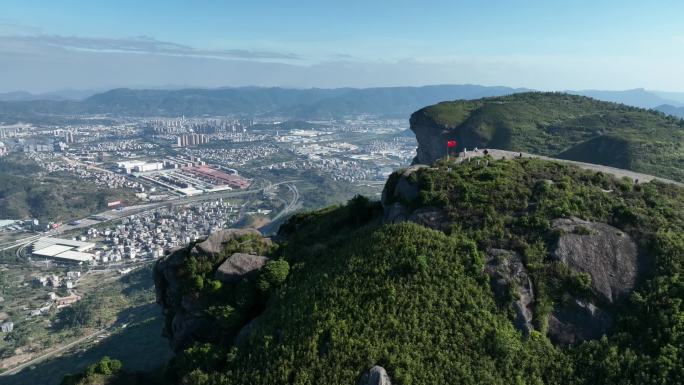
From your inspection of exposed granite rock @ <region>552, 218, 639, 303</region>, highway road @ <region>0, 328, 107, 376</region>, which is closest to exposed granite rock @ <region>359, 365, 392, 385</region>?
exposed granite rock @ <region>552, 218, 639, 303</region>

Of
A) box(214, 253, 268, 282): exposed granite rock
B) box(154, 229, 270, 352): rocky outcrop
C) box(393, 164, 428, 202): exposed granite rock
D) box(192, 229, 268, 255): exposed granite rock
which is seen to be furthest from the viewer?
box(393, 164, 428, 202): exposed granite rock

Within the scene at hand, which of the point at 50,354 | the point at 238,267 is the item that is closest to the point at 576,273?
the point at 238,267

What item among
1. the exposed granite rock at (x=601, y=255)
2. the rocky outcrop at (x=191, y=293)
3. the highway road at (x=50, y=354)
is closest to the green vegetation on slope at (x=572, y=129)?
the exposed granite rock at (x=601, y=255)

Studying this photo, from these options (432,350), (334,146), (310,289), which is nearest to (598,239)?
(432,350)

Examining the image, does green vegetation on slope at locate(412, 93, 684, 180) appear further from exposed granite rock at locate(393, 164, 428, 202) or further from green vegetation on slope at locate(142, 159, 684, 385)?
exposed granite rock at locate(393, 164, 428, 202)

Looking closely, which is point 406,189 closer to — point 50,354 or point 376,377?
point 376,377

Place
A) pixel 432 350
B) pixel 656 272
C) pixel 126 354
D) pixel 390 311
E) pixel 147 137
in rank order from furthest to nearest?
pixel 147 137 → pixel 126 354 → pixel 656 272 → pixel 390 311 → pixel 432 350

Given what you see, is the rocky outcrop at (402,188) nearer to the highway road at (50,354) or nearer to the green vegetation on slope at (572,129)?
the green vegetation on slope at (572,129)

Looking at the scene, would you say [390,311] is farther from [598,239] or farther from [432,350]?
[598,239]
